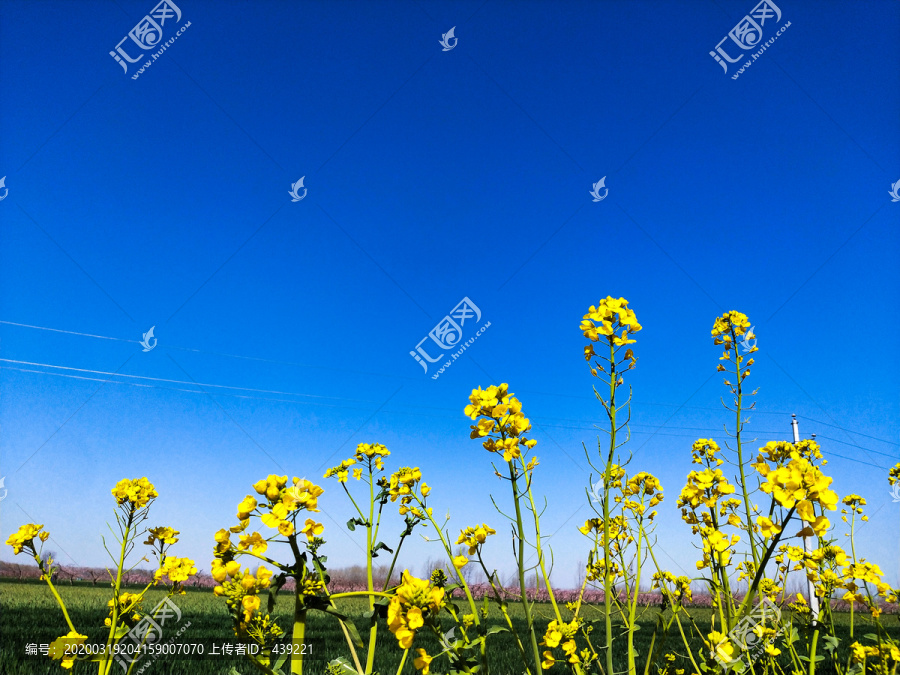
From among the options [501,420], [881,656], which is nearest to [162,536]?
[501,420]

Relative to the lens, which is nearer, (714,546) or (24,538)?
(714,546)

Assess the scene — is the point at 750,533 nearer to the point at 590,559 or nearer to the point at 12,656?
the point at 590,559

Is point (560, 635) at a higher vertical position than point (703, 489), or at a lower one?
lower

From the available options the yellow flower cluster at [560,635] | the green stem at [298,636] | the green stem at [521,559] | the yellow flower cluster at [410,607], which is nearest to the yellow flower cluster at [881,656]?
the yellow flower cluster at [560,635]

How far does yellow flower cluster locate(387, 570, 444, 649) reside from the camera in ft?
3.21

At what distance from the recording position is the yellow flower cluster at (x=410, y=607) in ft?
3.21

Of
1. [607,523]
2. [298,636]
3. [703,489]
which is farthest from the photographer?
[703,489]

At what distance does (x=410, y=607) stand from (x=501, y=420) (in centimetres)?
69

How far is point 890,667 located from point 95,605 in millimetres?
7214

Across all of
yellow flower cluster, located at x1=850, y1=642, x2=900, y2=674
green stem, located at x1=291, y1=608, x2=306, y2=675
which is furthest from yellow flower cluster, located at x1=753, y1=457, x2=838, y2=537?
yellow flower cluster, located at x1=850, y1=642, x2=900, y2=674

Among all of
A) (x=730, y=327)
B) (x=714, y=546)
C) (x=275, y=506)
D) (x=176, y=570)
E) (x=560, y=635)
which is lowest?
(x=560, y=635)

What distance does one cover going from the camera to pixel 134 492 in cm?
227

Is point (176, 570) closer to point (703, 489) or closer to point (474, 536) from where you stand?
point (474, 536)

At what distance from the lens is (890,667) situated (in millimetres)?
2182
